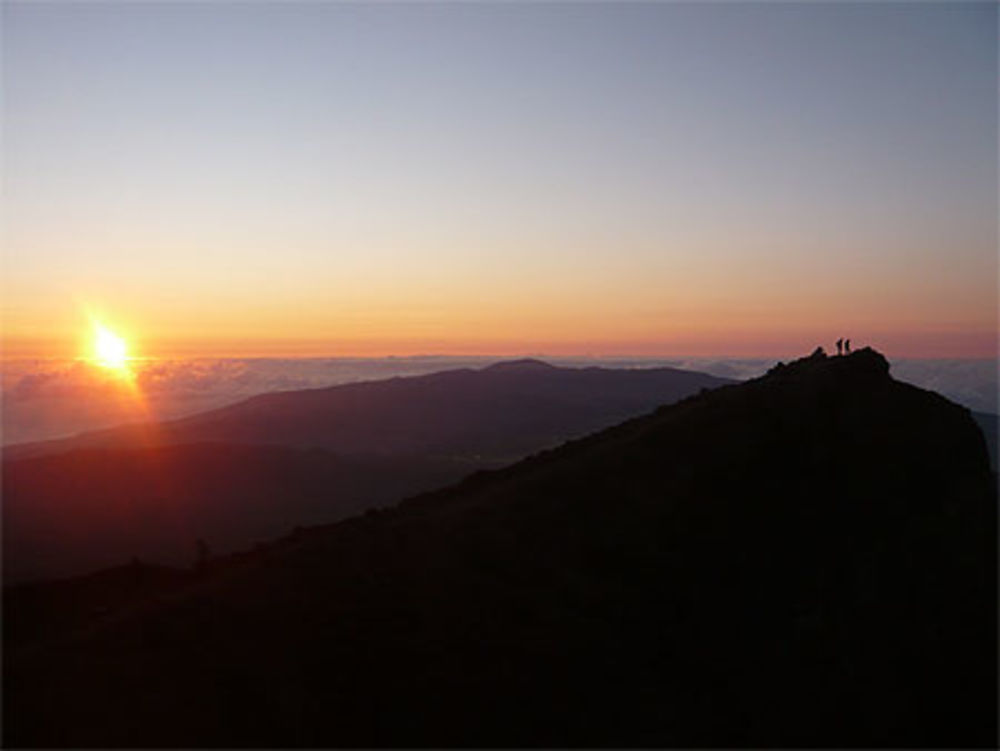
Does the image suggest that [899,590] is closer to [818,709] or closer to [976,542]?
[976,542]

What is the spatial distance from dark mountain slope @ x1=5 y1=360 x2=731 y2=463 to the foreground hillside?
7402cm

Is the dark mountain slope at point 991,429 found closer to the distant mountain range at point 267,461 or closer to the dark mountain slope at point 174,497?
the distant mountain range at point 267,461

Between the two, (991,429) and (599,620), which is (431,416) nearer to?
(991,429)

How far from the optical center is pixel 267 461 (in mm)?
80062

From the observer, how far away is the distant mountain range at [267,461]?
46.1m

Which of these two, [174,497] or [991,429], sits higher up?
[174,497]

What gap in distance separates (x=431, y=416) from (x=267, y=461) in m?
67.7

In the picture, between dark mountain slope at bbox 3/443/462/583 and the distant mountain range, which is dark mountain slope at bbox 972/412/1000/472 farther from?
dark mountain slope at bbox 3/443/462/583

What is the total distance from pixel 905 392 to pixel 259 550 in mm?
22896

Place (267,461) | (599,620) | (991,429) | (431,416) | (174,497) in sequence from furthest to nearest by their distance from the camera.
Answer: (991,429)
(431,416)
(267,461)
(174,497)
(599,620)

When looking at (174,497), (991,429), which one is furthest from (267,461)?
(991,429)

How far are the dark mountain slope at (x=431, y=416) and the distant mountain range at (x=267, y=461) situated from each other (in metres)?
0.38

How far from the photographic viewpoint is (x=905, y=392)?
99.7 feet

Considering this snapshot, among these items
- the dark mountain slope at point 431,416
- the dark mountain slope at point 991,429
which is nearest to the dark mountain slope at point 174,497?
the dark mountain slope at point 431,416
